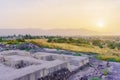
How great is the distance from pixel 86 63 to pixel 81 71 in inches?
47.0

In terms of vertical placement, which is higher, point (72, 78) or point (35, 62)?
point (35, 62)

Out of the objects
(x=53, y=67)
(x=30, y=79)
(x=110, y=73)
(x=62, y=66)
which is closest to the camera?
(x=30, y=79)

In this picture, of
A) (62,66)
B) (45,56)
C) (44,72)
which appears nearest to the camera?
(44,72)

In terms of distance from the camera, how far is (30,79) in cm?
684

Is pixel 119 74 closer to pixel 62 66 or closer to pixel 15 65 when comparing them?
pixel 62 66

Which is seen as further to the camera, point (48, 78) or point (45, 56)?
point (45, 56)

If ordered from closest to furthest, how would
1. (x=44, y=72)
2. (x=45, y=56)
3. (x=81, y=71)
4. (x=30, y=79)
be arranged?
(x=30, y=79), (x=44, y=72), (x=81, y=71), (x=45, y=56)

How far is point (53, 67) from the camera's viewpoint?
8125mm

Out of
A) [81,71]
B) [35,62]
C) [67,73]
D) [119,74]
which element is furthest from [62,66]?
[119,74]

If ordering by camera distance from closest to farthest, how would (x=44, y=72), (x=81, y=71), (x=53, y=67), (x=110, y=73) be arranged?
(x=44, y=72), (x=53, y=67), (x=110, y=73), (x=81, y=71)

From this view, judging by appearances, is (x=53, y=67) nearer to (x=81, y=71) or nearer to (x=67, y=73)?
(x=67, y=73)

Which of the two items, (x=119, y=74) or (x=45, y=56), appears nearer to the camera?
(x=119, y=74)

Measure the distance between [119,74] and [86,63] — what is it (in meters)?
2.16

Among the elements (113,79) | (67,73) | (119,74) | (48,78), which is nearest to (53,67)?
(48,78)
